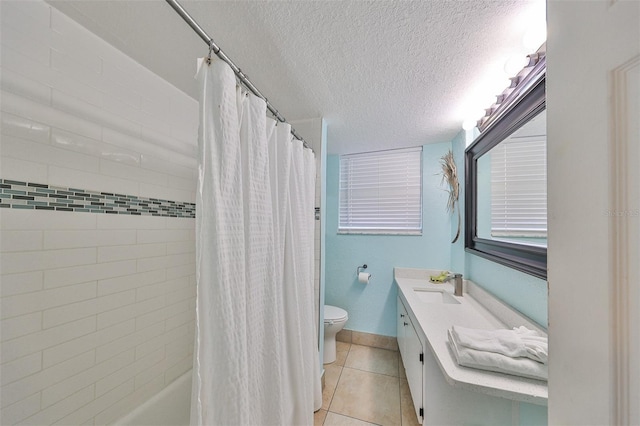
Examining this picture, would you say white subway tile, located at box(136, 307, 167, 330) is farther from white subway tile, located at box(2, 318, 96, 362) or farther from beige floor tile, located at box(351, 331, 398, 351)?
beige floor tile, located at box(351, 331, 398, 351)

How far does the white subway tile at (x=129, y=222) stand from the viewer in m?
1.02

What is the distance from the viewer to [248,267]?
2.77ft

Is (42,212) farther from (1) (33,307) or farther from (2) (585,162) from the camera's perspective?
(2) (585,162)

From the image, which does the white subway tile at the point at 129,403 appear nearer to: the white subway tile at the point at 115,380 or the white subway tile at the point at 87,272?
the white subway tile at the point at 115,380

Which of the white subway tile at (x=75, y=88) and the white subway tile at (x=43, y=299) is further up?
the white subway tile at (x=75, y=88)

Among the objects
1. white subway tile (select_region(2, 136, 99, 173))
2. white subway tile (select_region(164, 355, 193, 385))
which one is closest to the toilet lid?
white subway tile (select_region(164, 355, 193, 385))

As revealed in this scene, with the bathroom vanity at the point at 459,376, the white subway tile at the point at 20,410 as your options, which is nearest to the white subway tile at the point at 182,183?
the white subway tile at the point at 20,410

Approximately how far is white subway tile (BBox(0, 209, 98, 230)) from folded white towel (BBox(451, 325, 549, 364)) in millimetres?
1702

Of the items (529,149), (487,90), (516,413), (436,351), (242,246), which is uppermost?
(487,90)

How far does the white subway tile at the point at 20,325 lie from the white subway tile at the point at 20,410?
0.24 metres

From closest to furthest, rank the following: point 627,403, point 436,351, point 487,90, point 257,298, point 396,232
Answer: point 627,403
point 257,298
point 436,351
point 487,90
point 396,232

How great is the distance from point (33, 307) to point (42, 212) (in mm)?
353

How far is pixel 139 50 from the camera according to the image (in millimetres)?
1071

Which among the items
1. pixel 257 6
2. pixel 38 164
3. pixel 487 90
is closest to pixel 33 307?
pixel 38 164
